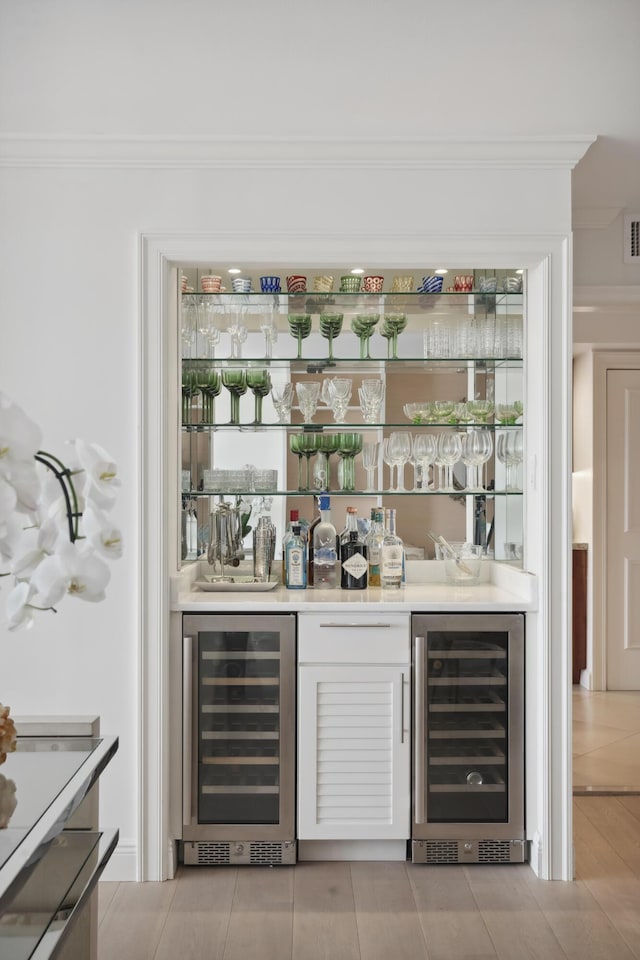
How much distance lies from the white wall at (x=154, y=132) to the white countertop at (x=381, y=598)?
265 mm

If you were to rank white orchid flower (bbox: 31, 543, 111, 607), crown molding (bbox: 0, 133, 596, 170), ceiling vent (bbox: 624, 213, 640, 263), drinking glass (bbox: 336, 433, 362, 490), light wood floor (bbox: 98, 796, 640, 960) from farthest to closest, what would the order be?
ceiling vent (bbox: 624, 213, 640, 263)
drinking glass (bbox: 336, 433, 362, 490)
crown molding (bbox: 0, 133, 596, 170)
light wood floor (bbox: 98, 796, 640, 960)
white orchid flower (bbox: 31, 543, 111, 607)

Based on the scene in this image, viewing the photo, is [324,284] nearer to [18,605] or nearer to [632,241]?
[632,241]

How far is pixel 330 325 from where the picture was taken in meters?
3.37

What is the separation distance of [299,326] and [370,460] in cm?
63

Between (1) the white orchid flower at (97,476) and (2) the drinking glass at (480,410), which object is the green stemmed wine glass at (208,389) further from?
(1) the white orchid flower at (97,476)

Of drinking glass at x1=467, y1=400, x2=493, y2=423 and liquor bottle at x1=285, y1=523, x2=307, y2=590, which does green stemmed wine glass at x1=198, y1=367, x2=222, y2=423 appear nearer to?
liquor bottle at x1=285, y1=523, x2=307, y2=590

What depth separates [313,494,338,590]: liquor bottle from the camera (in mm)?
3371

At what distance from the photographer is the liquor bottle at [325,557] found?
133 inches

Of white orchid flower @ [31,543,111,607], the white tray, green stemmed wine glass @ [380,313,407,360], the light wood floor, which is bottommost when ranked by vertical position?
the light wood floor

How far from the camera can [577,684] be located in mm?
5961

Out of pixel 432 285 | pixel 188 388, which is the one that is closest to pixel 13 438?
pixel 188 388

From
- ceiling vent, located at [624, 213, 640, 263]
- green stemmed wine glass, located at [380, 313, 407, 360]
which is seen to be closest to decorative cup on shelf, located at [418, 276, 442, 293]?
green stemmed wine glass, located at [380, 313, 407, 360]

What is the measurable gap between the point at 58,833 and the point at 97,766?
0.84 ft

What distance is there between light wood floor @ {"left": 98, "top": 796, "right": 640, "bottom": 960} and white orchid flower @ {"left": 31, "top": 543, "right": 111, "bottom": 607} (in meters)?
1.92
